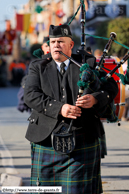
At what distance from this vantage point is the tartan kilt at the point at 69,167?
10.5 ft

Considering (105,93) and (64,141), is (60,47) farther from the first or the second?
(64,141)

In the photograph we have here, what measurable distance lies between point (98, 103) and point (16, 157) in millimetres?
3821

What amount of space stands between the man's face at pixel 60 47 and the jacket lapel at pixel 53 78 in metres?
0.09

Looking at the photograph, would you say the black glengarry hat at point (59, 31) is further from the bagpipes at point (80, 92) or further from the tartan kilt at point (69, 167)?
the tartan kilt at point (69, 167)

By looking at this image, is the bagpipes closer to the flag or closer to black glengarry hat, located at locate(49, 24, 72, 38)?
black glengarry hat, located at locate(49, 24, 72, 38)

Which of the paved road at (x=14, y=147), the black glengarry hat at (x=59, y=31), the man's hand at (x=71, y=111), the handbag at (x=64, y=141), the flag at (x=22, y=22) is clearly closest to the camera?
the man's hand at (x=71, y=111)

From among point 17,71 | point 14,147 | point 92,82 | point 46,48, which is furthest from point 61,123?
point 17,71

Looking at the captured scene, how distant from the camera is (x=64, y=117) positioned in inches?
127

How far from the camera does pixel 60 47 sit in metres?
3.23

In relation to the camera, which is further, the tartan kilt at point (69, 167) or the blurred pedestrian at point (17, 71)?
the blurred pedestrian at point (17, 71)

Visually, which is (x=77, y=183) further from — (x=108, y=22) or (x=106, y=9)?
(x=106, y=9)

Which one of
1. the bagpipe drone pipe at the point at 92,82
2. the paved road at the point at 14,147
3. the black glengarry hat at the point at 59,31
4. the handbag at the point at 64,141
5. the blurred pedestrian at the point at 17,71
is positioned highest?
the black glengarry hat at the point at 59,31

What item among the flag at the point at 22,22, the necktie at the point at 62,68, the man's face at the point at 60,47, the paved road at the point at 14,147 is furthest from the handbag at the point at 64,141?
the flag at the point at 22,22

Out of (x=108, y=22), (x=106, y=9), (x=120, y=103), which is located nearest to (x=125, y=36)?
(x=108, y=22)
